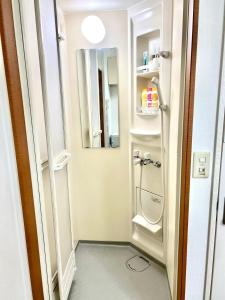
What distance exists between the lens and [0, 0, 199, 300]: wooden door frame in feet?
2.64

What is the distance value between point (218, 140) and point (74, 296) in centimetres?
162

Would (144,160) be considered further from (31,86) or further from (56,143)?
(31,86)

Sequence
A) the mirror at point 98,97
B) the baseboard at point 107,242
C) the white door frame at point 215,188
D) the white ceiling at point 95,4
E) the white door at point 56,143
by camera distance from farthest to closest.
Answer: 1. the baseboard at point 107,242
2. the mirror at point 98,97
3. the white ceiling at point 95,4
4. the white door at point 56,143
5. the white door frame at point 215,188

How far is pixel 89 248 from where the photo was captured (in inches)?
87.7

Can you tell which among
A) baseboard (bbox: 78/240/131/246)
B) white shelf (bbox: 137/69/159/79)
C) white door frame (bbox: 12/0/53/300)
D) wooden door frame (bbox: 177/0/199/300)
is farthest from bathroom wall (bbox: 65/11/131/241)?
wooden door frame (bbox: 177/0/199/300)

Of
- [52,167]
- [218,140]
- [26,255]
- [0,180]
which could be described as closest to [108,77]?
[52,167]

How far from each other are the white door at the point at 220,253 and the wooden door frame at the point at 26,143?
16cm

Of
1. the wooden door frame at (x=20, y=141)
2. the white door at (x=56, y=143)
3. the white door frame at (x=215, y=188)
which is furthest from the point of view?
the white door at (x=56, y=143)

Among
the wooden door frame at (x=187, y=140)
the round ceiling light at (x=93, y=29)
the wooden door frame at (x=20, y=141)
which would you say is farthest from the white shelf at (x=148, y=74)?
the wooden door frame at (x=20, y=141)

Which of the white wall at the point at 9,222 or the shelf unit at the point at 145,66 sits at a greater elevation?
the shelf unit at the point at 145,66

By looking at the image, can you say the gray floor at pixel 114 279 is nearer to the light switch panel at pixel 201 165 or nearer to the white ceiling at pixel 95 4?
the light switch panel at pixel 201 165

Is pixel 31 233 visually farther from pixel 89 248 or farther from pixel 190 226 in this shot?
pixel 89 248

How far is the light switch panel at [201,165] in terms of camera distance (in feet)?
3.14

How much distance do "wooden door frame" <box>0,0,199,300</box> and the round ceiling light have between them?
112 cm
